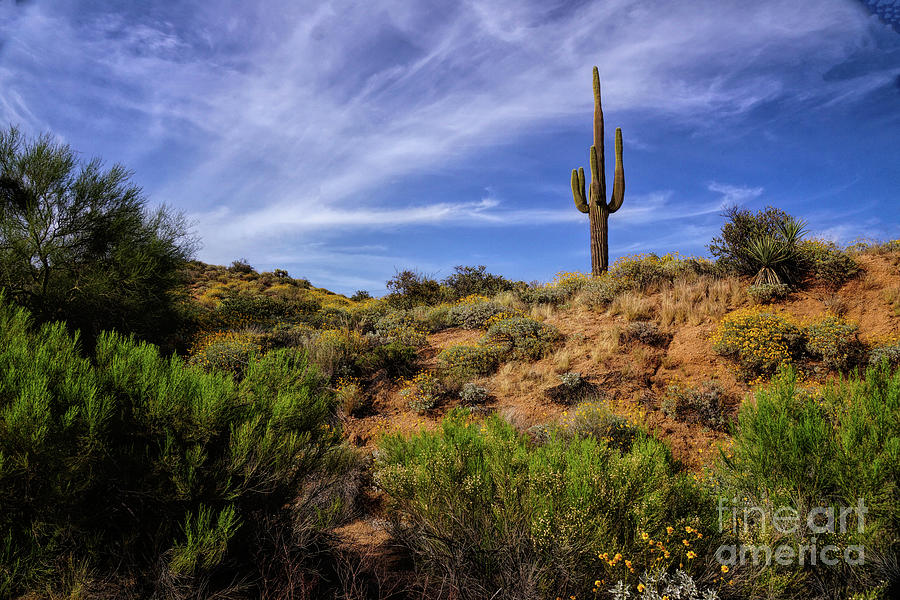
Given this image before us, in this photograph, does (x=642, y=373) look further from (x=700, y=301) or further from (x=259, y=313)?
(x=259, y=313)

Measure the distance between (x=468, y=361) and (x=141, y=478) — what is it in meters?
7.68

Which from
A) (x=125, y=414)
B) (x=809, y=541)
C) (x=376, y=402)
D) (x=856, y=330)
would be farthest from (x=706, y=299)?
(x=125, y=414)

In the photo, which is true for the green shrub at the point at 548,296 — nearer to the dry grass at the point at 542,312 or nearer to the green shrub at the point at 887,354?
the dry grass at the point at 542,312

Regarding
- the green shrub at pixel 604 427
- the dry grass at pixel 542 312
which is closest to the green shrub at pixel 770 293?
the dry grass at pixel 542 312

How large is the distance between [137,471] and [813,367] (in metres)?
Answer: 10.1

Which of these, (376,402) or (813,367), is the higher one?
(813,367)

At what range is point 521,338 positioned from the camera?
11273 mm

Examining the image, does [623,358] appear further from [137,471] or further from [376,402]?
[137,471]

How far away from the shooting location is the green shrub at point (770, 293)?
425 inches

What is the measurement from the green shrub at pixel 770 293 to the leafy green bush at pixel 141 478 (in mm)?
10559

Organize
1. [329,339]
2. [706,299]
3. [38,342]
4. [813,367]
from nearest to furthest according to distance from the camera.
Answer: [38,342] < [813,367] < [706,299] < [329,339]

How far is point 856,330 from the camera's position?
8.99m

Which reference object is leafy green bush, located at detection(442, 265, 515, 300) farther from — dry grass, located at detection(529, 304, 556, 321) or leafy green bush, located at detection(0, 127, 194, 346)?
leafy green bush, located at detection(0, 127, 194, 346)

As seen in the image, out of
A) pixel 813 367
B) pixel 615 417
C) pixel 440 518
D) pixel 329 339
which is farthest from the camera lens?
pixel 329 339
